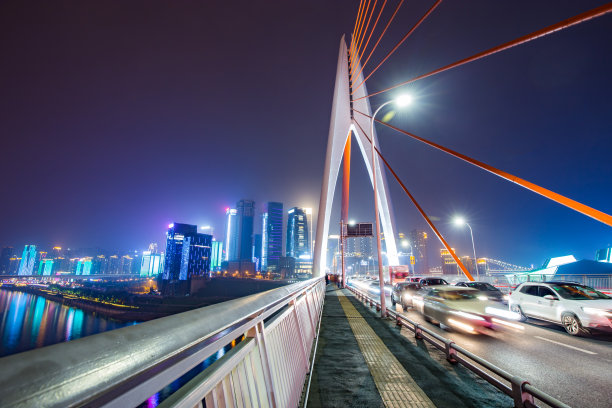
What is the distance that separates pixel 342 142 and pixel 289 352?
32.0 meters

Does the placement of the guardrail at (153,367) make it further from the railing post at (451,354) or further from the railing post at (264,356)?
the railing post at (451,354)

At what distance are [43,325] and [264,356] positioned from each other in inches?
3855

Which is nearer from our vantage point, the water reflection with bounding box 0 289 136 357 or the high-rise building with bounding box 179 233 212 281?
the water reflection with bounding box 0 289 136 357

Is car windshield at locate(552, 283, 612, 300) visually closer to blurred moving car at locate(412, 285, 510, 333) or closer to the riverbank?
blurred moving car at locate(412, 285, 510, 333)

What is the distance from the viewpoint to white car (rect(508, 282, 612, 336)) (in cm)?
852

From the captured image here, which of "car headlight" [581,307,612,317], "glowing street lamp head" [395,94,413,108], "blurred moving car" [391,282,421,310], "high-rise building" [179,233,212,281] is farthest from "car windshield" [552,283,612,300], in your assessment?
"high-rise building" [179,233,212,281]

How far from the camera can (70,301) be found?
10181cm

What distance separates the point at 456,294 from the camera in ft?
33.4

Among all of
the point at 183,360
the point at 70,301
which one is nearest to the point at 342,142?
the point at 183,360

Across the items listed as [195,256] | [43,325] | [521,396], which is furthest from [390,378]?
[195,256]

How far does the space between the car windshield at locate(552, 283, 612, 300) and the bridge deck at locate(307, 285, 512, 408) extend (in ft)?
20.8

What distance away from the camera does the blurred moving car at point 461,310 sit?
30.2 ft

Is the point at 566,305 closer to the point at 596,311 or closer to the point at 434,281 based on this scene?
the point at 596,311

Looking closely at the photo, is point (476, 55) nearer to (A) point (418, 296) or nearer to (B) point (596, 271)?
(A) point (418, 296)
